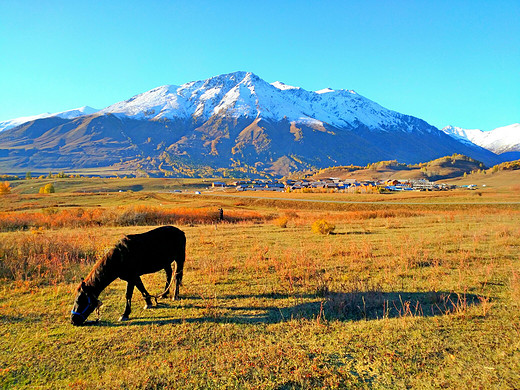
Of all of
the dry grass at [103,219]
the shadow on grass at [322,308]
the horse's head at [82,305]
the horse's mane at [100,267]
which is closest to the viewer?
the horse's head at [82,305]

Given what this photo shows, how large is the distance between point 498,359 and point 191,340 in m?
7.10

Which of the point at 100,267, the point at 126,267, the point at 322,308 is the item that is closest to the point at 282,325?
the point at 322,308

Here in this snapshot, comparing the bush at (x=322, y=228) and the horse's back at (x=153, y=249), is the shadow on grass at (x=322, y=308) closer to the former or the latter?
the horse's back at (x=153, y=249)

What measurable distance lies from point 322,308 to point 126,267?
6.34 meters

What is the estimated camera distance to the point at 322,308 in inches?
366

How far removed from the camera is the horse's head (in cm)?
832

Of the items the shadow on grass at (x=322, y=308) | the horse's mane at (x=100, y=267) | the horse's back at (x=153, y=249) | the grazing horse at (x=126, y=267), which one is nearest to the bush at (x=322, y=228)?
the shadow on grass at (x=322, y=308)

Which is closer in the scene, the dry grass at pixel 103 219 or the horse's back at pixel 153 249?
the horse's back at pixel 153 249

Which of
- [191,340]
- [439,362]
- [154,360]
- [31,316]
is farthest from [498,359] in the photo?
[31,316]

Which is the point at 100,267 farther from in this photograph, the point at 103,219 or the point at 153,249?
the point at 103,219

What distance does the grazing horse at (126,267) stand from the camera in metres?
8.42

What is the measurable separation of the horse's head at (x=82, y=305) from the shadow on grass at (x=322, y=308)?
56 cm

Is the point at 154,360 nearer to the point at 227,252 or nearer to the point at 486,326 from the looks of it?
the point at 486,326

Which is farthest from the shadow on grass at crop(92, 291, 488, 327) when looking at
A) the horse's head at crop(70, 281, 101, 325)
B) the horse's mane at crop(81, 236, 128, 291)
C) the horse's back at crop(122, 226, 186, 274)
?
the horse's back at crop(122, 226, 186, 274)
